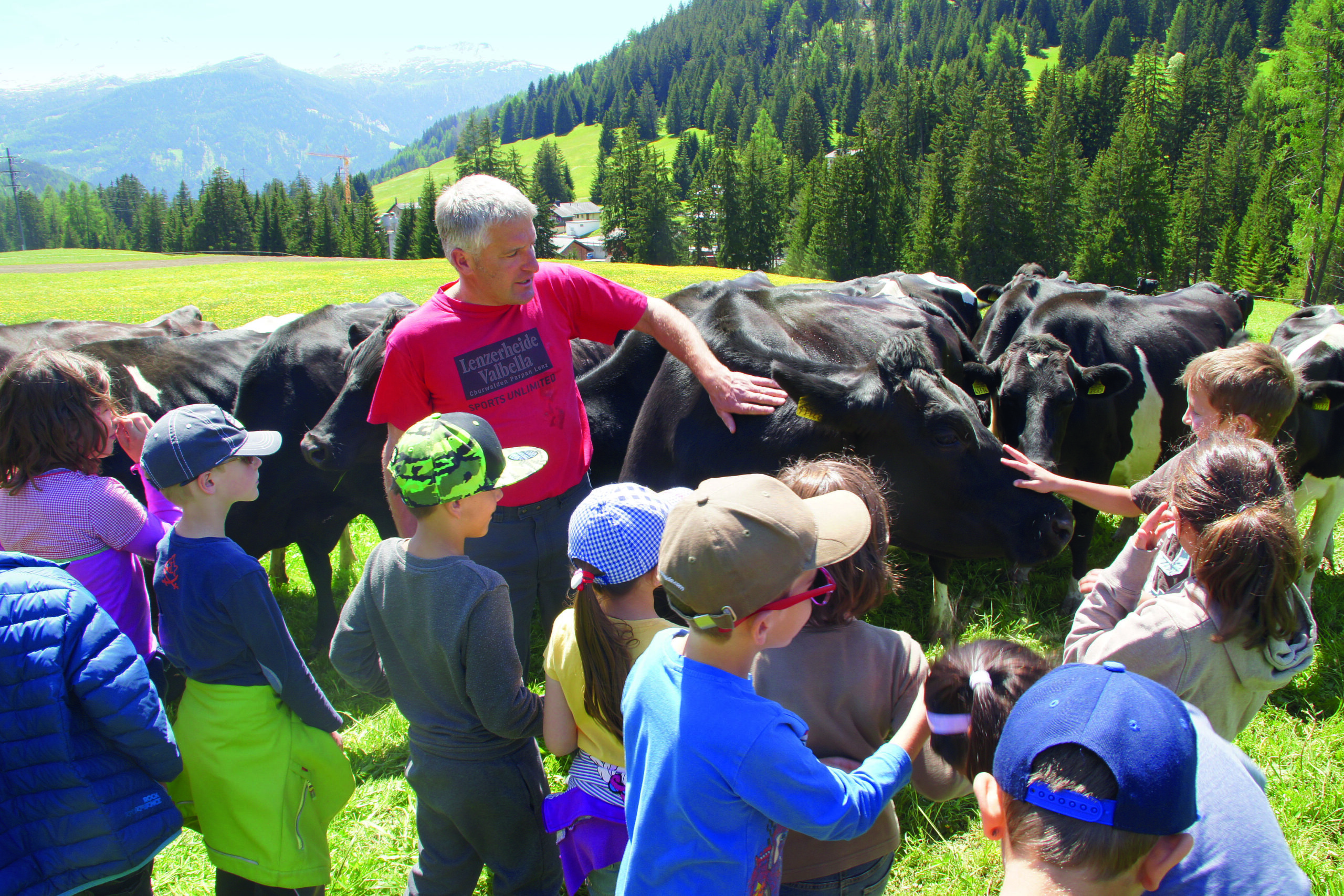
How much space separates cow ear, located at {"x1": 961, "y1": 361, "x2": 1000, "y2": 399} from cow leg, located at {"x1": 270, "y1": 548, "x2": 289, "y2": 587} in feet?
20.2

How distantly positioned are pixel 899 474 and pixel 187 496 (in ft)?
10.3

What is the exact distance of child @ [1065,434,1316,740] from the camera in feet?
6.77

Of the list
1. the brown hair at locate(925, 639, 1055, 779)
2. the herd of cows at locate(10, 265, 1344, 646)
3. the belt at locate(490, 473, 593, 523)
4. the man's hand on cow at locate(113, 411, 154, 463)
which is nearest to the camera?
the brown hair at locate(925, 639, 1055, 779)

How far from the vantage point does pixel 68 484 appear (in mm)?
2998

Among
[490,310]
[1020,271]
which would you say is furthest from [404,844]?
[1020,271]

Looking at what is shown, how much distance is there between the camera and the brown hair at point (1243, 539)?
80.7 inches

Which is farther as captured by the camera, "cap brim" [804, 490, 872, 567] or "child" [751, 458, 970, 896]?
"child" [751, 458, 970, 896]

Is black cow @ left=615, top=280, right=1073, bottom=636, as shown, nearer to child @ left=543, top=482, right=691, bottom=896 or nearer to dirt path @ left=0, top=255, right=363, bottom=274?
child @ left=543, top=482, right=691, bottom=896

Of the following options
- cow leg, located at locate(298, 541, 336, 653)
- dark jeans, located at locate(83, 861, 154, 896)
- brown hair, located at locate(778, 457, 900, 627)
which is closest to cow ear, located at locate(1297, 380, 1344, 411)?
brown hair, located at locate(778, 457, 900, 627)

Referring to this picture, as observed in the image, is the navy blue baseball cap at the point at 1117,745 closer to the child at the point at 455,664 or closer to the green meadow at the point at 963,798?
the child at the point at 455,664

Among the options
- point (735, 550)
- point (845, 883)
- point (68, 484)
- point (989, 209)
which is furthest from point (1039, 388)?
point (989, 209)

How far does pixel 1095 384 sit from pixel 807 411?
3.06m

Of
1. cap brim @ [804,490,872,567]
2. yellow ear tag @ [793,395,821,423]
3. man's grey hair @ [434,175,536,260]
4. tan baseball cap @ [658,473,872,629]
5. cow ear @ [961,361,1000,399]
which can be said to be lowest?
cow ear @ [961,361,1000,399]

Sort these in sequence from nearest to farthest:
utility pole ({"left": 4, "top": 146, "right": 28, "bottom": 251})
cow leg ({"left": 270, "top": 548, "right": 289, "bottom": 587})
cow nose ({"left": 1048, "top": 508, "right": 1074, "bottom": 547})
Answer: cow nose ({"left": 1048, "top": 508, "right": 1074, "bottom": 547}) < cow leg ({"left": 270, "top": 548, "right": 289, "bottom": 587}) < utility pole ({"left": 4, "top": 146, "right": 28, "bottom": 251})
